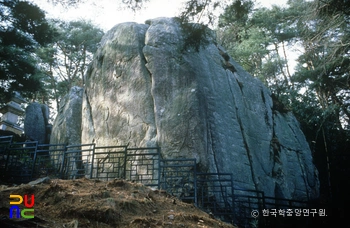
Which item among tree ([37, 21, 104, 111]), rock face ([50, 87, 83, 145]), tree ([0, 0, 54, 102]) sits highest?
tree ([37, 21, 104, 111])

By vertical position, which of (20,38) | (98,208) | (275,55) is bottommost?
(98,208)

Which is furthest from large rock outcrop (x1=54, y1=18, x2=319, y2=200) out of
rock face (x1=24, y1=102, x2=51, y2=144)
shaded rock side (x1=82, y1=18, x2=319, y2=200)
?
rock face (x1=24, y1=102, x2=51, y2=144)

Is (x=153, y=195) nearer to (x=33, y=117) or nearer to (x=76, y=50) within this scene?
(x=33, y=117)

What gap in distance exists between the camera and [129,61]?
11.2 meters

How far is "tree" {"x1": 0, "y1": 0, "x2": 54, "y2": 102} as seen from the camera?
775 centimetres

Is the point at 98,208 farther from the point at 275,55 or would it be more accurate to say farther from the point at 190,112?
the point at 275,55

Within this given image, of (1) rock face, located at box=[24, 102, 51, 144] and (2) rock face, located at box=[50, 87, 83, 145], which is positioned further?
(1) rock face, located at box=[24, 102, 51, 144]

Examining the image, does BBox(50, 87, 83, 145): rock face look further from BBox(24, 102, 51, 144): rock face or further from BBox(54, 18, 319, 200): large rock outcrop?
BBox(24, 102, 51, 144): rock face

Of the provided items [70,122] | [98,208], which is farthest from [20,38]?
[98,208]

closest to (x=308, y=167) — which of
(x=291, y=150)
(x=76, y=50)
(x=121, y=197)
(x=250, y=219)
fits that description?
(x=291, y=150)

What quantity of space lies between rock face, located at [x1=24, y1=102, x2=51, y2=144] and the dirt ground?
10.8 metres

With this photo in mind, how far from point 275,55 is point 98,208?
20.4 metres

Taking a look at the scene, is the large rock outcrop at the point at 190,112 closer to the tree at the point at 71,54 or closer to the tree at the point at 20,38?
the tree at the point at 20,38

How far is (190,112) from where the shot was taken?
9227 mm
